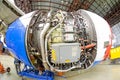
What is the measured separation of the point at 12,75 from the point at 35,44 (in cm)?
210

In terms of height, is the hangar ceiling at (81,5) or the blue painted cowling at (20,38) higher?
the hangar ceiling at (81,5)

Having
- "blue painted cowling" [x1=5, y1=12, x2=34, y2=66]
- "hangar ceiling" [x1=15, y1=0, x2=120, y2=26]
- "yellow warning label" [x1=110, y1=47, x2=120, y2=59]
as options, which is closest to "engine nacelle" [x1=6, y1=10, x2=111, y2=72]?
"blue painted cowling" [x1=5, y1=12, x2=34, y2=66]

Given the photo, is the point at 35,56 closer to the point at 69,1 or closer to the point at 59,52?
the point at 59,52

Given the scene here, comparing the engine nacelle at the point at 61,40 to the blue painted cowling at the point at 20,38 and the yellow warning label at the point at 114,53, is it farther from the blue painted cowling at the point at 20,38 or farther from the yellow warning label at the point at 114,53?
the yellow warning label at the point at 114,53

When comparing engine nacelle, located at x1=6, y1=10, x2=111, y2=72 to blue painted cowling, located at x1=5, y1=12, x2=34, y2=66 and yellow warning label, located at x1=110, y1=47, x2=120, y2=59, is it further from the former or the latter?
yellow warning label, located at x1=110, y1=47, x2=120, y2=59

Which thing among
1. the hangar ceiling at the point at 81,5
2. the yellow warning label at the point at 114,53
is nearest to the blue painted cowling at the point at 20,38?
the yellow warning label at the point at 114,53

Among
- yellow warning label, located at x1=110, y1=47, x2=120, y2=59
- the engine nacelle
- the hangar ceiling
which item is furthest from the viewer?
the hangar ceiling

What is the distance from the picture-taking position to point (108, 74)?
20.4 ft

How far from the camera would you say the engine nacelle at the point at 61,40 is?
4.25 metres

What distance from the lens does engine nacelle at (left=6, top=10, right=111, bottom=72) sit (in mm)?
4254

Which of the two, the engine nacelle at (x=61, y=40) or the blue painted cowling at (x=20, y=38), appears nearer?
the engine nacelle at (x=61, y=40)

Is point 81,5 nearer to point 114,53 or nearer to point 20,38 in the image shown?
point 114,53

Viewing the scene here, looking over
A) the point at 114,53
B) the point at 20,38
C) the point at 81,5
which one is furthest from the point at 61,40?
the point at 81,5

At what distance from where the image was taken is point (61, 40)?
4.34 meters
